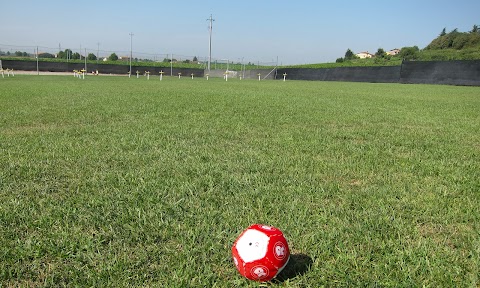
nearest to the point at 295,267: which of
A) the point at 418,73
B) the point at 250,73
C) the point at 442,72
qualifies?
the point at 442,72

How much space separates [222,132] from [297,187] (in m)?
2.77

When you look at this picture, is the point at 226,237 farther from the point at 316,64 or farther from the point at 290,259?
the point at 316,64

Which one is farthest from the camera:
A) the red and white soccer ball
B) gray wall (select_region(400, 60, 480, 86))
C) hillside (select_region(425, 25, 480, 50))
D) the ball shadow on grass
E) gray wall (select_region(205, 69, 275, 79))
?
gray wall (select_region(205, 69, 275, 79))

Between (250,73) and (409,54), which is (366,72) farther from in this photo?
(250,73)

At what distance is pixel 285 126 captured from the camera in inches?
260

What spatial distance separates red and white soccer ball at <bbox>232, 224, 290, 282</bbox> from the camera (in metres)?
1.83

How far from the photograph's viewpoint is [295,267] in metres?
2.02

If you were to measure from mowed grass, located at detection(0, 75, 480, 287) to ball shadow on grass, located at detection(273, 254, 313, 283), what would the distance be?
0.04ft

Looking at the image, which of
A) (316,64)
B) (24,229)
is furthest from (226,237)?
(316,64)

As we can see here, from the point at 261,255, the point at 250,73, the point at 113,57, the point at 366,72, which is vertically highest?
the point at 113,57

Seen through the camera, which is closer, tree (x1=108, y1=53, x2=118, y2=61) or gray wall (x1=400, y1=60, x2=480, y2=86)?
gray wall (x1=400, y1=60, x2=480, y2=86)

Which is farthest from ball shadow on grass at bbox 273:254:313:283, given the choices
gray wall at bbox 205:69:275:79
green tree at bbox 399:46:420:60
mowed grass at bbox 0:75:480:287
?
gray wall at bbox 205:69:275:79

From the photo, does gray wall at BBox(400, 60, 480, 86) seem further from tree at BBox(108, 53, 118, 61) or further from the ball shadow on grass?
tree at BBox(108, 53, 118, 61)

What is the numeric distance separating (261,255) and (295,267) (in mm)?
309
